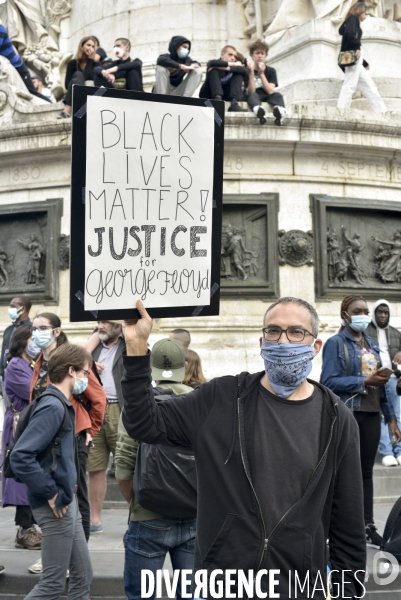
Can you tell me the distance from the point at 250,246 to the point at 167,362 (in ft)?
21.6

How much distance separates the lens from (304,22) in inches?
578

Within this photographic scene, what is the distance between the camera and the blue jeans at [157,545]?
4215mm

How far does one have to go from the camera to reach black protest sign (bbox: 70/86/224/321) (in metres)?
3.47

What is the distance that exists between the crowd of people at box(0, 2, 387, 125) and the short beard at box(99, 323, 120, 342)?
15.5ft

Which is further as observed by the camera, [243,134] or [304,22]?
[304,22]

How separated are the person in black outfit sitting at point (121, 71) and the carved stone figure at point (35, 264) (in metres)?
2.31

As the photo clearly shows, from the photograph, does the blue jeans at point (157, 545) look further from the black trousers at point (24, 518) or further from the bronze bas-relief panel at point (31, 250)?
the bronze bas-relief panel at point (31, 250)

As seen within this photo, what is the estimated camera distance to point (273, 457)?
2902 mm

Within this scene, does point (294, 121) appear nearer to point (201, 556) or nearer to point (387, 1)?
point (387, 1)

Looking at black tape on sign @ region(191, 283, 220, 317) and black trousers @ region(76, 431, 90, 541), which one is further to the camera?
black trousers @ region(76, 431, 90, 541)

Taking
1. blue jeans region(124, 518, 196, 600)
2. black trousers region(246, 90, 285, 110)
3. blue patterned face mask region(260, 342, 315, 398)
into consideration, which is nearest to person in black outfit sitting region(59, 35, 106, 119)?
black trousers region(246, 90, 285, 110)

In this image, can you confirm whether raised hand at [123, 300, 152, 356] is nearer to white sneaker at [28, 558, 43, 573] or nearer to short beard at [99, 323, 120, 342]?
white sneaker at [28, 558, 43, 573]

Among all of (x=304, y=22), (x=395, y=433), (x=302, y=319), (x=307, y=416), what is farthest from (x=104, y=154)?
(x=304, y=22)

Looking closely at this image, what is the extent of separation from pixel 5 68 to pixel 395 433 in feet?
28.5
